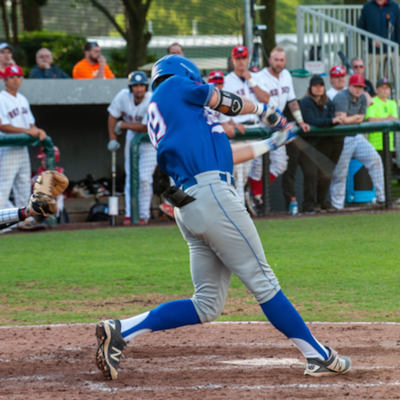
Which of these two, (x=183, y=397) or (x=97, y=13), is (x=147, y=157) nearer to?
(x=183, y=397)

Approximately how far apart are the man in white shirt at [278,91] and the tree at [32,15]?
8.58 metres

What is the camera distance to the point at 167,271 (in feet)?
22.3

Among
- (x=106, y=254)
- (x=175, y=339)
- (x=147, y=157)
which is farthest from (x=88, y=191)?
(x=175, y=339)

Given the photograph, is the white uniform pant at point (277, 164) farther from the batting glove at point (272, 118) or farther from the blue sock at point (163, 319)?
the blue sock at point (163, 319)

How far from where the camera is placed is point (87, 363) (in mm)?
3994

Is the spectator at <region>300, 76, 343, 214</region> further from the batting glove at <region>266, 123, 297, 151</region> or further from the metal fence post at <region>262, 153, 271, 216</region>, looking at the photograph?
the batting glove at <region>266, 123, 297, 151</region>

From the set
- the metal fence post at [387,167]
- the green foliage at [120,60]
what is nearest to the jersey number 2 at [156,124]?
the metal fence post at [387,167]

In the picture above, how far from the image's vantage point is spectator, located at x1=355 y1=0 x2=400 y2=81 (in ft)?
43.5

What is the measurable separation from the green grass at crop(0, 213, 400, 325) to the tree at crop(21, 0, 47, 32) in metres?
9.04

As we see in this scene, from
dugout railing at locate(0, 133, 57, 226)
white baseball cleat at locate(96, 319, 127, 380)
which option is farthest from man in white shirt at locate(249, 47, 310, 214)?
white baseball cleat at locate(96, 319, 127, 380)

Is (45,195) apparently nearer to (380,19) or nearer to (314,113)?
(314,113)

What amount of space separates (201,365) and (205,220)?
989mm

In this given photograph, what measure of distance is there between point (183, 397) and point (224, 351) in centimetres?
92

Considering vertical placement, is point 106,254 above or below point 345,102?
below
